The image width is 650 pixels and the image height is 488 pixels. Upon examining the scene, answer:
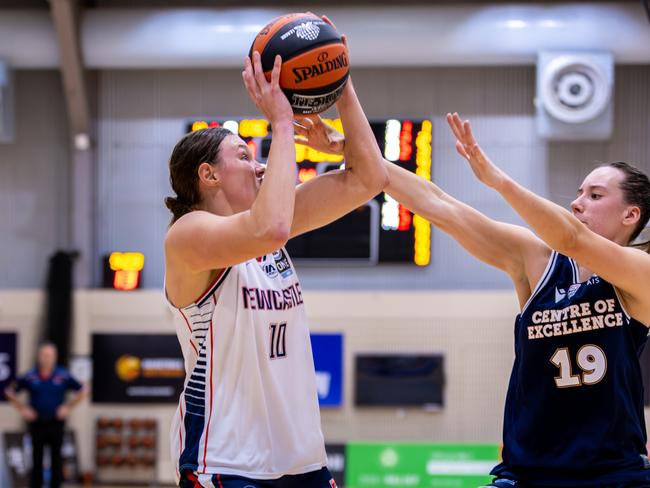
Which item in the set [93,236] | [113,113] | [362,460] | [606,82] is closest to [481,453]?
[362,460]

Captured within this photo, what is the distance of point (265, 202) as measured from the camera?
296 cm

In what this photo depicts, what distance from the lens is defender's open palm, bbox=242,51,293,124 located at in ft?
10.2

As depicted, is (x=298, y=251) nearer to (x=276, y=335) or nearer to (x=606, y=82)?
(x=606, y=82)

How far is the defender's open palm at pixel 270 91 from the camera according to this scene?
3107mm

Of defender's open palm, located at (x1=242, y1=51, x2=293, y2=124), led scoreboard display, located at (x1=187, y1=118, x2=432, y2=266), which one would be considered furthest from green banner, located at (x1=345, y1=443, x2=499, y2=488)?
defender's open palm, located at (x1=242, y1=51, x2=293, y2=124)

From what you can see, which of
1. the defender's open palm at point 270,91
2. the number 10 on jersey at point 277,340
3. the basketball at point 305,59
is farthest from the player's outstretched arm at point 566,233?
the number 10 on jersey at point 277,340

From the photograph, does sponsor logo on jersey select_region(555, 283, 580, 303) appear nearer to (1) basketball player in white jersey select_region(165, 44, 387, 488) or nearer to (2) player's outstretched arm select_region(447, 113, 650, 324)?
(2) player's outstretched arm select_region(447, 113, 650, 324)

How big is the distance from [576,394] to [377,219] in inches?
300

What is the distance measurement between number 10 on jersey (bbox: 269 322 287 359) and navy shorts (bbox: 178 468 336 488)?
43 cm

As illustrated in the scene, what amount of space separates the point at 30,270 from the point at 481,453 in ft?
21.4

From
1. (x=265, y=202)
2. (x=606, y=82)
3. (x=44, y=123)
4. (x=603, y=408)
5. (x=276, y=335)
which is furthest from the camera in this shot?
(x=44, y=123)

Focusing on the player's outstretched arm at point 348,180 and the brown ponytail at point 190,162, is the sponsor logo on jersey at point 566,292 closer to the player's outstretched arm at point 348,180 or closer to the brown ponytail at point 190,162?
the player's outstretched arm at point 348,180

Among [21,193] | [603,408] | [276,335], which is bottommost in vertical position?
[603,408]

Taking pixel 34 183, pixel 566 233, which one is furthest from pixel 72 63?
pixel 566 233
